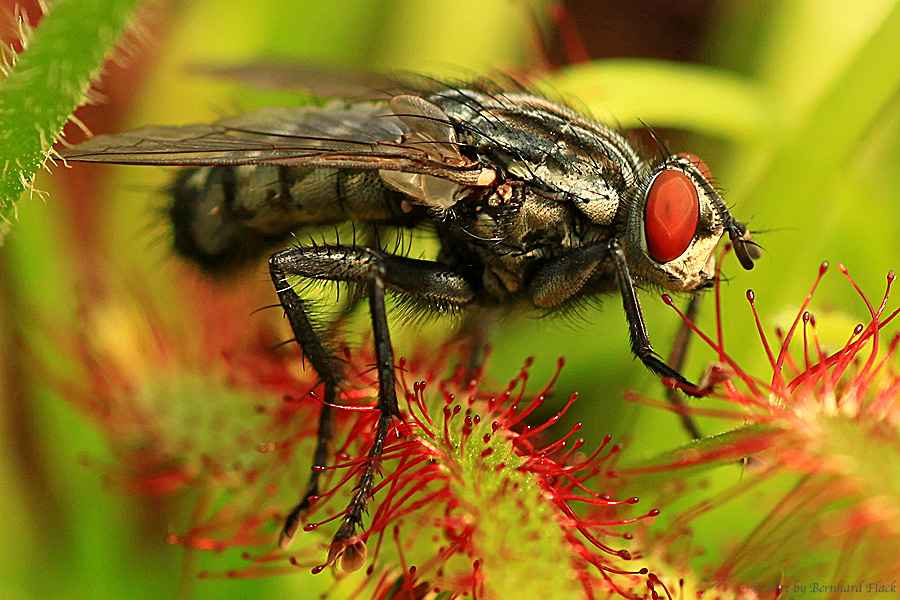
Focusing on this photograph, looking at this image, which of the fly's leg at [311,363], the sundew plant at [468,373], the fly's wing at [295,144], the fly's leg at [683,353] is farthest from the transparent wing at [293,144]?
the fly's leg at [683,353]

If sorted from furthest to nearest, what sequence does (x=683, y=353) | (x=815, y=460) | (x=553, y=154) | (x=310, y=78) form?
(x=310, y=78) < (x=683, y=353) < (x=553, y=154) < (x=815, y=460)

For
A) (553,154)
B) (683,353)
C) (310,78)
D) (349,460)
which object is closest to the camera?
(349,460)

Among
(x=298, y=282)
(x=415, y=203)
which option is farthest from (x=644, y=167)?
(x=298, y=282)

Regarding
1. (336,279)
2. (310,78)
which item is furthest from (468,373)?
(310,78)

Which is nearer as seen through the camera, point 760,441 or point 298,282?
point 760,441

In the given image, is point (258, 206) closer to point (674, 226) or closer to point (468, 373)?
point (468, 373)

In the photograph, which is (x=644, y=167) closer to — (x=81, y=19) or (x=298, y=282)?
(x=298, y=282)
